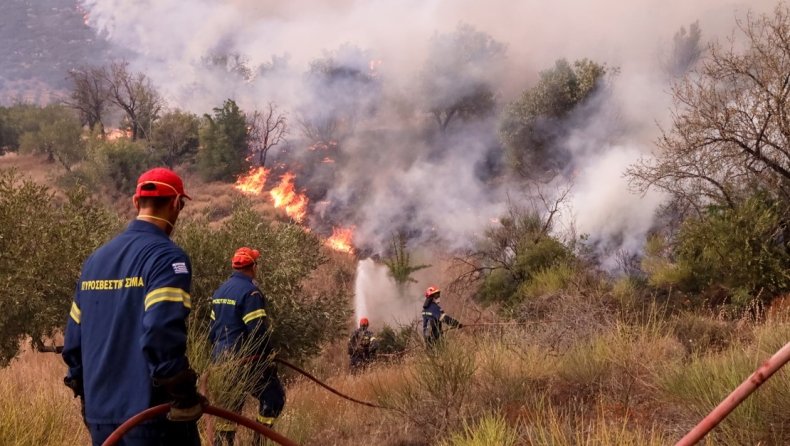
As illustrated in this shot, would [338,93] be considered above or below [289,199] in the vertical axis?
above

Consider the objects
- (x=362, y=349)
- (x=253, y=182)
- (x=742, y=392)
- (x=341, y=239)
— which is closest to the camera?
(x=742, y=392)

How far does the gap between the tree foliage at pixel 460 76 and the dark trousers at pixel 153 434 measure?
33649mm

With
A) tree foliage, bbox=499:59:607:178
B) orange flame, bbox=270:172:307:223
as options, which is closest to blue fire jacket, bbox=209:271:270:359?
orange flame, bbox=270:172:307:223

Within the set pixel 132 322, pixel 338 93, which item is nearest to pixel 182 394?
pixel 132 322

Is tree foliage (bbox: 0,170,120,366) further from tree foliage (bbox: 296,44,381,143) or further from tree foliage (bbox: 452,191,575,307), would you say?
tree foliage (bbox: 296,44,381,143)

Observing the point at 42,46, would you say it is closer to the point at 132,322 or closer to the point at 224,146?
the point at 224,146

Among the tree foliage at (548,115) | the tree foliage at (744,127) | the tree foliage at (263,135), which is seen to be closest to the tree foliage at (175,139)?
the tree foliage at (263,135)

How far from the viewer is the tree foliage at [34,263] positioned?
5969 mm

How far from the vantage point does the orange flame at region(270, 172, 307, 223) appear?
26.9 m

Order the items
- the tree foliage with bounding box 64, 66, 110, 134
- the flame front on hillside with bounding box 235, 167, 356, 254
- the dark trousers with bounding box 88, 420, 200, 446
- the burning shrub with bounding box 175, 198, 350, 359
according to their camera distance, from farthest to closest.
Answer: the tree foliage with bounding box 64, 66, 110, 134
the flame front on hillside with bounding box 235, 167, 356, 254
the burning shrub with bounding box 175, 198, 350, 359
the dark trousers with bounding box 88, 420, 200, 446

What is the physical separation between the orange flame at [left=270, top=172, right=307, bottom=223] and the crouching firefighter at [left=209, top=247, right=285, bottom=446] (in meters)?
21.3

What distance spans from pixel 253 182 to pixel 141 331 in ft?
96.3

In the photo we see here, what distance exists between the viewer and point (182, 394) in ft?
8.04

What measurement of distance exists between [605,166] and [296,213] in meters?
14.5
